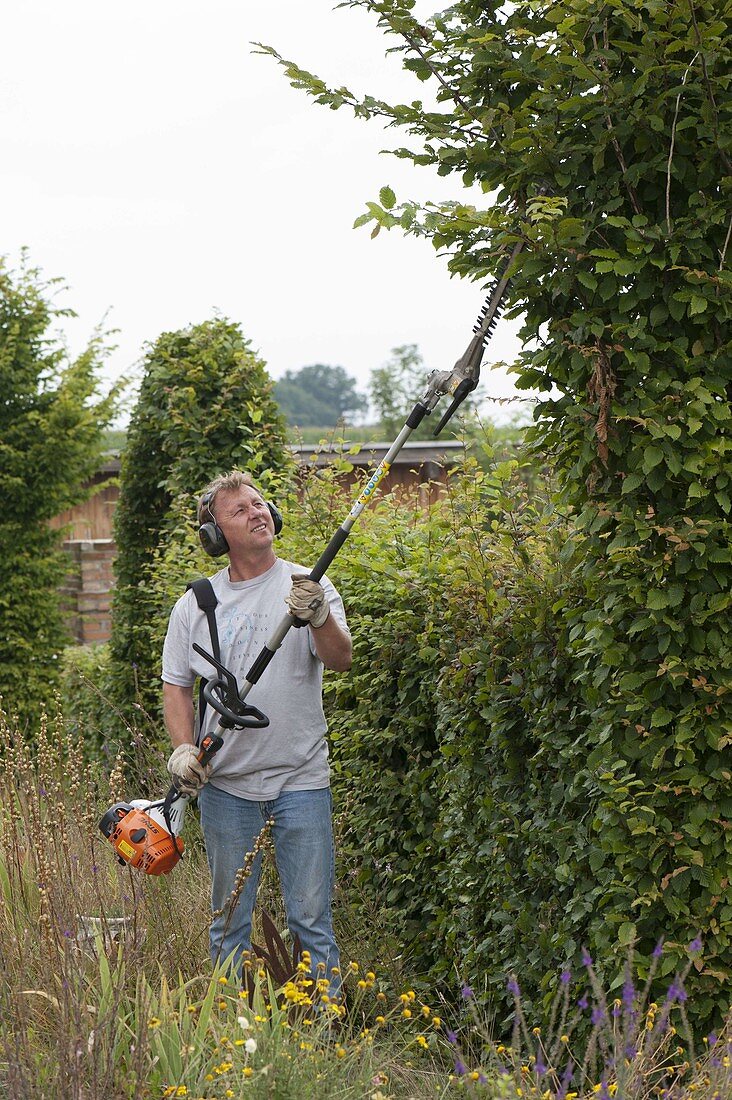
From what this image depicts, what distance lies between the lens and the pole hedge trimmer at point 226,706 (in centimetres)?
404

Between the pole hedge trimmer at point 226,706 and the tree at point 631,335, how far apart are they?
0.31 metres

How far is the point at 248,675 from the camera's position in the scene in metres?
4.32

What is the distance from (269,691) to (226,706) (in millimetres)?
174

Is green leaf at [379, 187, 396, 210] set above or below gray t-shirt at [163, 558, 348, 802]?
above

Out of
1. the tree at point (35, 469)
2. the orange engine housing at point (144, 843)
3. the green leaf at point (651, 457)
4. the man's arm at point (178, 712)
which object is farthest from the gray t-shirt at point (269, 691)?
the tree at point (35, 469)

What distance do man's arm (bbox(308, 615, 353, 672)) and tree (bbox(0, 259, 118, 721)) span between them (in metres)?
8.04

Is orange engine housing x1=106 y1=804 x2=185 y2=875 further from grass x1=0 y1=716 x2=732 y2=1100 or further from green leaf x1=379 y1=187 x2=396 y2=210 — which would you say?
green leaf x1=379 y1=187 x2=396 y2=210

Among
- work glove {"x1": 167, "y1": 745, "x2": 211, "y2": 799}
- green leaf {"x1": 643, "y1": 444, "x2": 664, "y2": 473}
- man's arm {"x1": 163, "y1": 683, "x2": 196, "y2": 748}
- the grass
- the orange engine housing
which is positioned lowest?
the grass

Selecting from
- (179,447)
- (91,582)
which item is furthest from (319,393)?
(179,447)

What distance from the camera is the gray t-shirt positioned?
173 inches

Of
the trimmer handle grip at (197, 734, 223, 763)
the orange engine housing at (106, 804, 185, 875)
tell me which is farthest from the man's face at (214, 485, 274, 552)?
the orange engine housing at (106, 804, 185, 875)

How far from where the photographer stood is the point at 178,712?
15.3 feet

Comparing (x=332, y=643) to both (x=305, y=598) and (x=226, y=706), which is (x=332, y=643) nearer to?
(x=305, y=598)

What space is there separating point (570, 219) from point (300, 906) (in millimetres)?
2437
